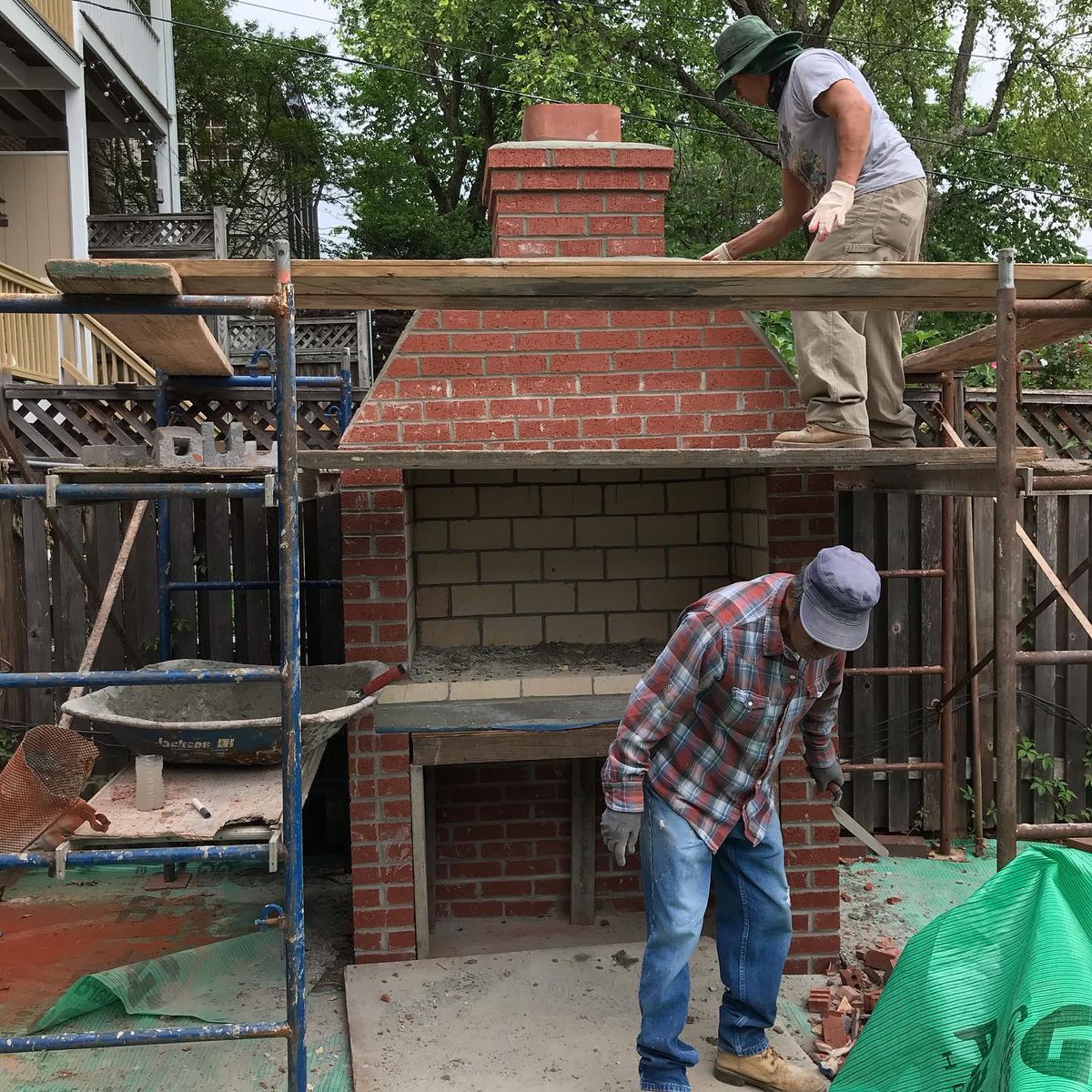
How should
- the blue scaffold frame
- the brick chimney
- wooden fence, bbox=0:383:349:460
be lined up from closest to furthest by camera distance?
the blue scaffold frame → the brick chimney → wooden fence, bbox=0:383:349:460

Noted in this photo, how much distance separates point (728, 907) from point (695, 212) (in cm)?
1543

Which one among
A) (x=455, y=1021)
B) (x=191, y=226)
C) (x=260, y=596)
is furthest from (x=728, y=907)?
(x=191, y=226)

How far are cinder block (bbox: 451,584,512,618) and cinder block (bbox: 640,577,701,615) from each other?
643 mm

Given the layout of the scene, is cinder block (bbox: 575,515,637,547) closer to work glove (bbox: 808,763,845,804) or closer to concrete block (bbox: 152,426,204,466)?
work glove (bbox: 808,763,845,804)

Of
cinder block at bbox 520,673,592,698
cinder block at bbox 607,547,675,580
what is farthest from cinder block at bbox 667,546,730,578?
cinder block at bbox 520,673,592,698

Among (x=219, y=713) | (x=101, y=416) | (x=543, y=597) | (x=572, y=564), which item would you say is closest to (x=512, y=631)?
(x=543, y=597)

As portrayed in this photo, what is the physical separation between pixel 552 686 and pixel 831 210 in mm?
2136

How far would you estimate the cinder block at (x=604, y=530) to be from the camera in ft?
16.0

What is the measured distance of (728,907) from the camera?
3.45m

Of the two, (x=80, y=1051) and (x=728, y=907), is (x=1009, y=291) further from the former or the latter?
(x=80, y=1051)

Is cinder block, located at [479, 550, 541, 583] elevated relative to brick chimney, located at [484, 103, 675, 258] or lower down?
lower down

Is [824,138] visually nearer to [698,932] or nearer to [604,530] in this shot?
[604,530]

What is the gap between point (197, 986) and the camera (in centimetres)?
419

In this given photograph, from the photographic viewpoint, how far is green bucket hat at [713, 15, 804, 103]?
3717 millimetres
